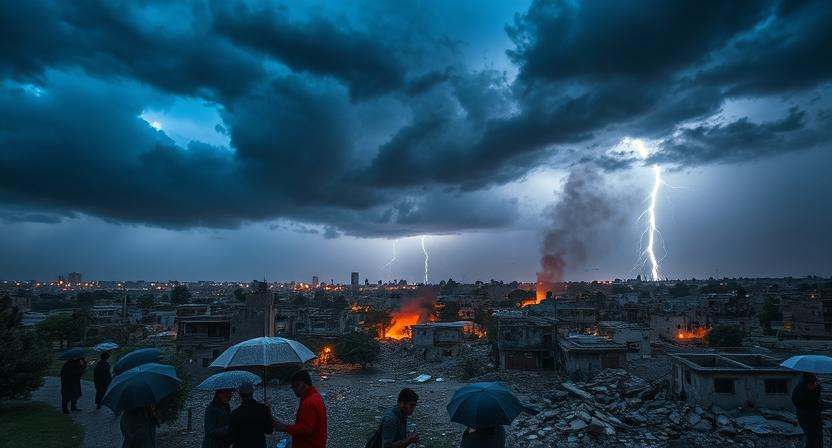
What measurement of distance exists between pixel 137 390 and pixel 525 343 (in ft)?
109

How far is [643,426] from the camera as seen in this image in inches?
762

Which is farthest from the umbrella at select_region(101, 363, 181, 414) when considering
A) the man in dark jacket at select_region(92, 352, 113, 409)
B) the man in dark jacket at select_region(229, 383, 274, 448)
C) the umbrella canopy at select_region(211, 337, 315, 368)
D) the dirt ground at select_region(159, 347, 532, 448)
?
the man in dark jacket at select_region(92, 352, 113, 409)

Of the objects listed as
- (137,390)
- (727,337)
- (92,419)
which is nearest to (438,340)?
(727,337)

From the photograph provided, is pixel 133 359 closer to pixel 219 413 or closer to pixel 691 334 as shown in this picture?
pixel 219 413

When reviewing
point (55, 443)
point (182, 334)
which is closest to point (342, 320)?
point (182, 334)

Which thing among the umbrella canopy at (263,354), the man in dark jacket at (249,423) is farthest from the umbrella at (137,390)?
the man in dark jacket at (249,423)

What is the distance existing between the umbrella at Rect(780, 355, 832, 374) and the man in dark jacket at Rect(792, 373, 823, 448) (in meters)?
2.02

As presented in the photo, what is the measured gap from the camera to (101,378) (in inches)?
635

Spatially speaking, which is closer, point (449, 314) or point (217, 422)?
point (217, 422)

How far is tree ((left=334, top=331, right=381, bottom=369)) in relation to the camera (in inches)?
1570

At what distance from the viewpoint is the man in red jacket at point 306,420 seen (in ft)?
21.1

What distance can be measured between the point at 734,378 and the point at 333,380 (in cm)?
2565

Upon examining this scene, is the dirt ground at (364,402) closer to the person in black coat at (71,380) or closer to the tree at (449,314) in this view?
the person in black coat at (71,380)

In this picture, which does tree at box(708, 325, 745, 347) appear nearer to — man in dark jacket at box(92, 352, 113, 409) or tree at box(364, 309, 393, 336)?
tree at box(364, 309, 393, 336)
